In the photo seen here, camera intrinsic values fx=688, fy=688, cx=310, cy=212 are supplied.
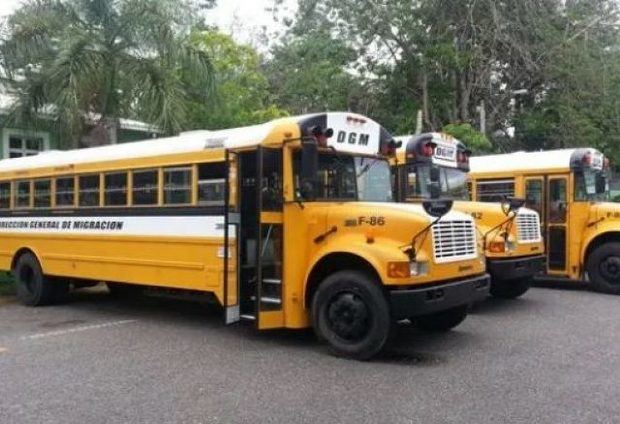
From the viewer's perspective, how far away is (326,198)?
24.6 feet

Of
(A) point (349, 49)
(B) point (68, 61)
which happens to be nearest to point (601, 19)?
(A) point (349, 49)

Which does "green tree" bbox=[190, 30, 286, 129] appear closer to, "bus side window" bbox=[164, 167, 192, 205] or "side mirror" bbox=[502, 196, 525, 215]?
"bus side window" bbox=[164, 167, 192, 205]

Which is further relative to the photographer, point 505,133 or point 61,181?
point 505,133

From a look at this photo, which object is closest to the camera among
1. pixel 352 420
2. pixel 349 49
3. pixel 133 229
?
pixel 352 420

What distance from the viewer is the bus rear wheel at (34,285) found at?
10.6 meters

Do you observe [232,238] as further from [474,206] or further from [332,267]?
[474,206]

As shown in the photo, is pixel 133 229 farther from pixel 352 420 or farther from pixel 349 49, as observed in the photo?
pixel 349 49

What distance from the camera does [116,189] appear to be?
932 centimetres

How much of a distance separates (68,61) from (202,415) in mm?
9497

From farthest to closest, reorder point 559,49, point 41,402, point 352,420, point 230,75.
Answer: point 559,49
point 230,75
point 41,402
point 352,420

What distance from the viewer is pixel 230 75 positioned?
19.8m

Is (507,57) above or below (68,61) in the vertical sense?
above

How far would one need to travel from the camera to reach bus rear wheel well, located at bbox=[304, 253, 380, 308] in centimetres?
703

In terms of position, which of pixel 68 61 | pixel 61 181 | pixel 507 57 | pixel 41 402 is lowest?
pixel 41 402
